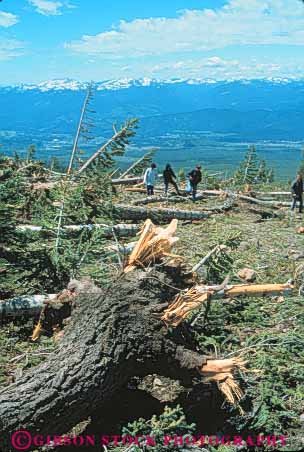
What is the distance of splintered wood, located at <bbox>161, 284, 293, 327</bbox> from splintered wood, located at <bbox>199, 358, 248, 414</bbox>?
492 millimetres

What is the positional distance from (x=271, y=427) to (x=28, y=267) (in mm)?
3614

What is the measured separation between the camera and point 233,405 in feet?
15.2

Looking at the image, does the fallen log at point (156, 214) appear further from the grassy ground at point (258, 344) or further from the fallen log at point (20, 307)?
the fallen log at point (20, 307)

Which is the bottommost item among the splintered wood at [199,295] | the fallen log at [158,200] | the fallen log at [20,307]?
the fallen log at [20,307]

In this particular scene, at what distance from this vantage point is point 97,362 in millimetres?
4191

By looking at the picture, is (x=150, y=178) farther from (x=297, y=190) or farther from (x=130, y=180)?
(x=297, y=190)

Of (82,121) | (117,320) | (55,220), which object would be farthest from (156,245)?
(82,121)

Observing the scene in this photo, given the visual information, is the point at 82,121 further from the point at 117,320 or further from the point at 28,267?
the point at 117,320

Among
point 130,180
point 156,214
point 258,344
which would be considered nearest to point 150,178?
point 130,180

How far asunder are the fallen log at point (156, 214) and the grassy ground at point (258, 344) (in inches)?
117

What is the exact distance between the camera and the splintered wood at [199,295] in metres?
4.79

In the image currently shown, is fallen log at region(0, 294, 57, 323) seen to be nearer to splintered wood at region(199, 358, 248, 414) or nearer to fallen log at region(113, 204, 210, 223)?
splintered wood at region(199, 358, 248, 414)

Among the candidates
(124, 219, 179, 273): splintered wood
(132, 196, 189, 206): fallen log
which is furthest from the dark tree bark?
(132, 196, 189, 206): fallen log

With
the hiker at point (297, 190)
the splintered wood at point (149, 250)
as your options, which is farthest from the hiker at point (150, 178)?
the splintered wood at point (149, 250)
